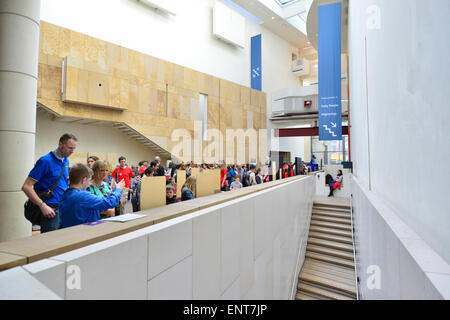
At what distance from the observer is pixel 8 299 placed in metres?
0.75

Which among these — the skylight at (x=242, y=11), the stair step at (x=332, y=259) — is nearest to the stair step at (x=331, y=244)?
the stair step at (x=332, y=259)

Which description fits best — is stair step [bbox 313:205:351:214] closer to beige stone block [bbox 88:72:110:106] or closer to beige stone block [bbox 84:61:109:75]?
beige stone block [bbox 88:72:110:106]

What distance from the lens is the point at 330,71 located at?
31.7ft

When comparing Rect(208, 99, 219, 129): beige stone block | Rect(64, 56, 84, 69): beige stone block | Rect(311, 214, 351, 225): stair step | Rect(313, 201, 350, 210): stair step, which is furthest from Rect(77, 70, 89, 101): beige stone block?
Rect(313, 201, 350, 210): stair step

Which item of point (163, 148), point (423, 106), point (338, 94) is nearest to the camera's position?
point (423, 106)

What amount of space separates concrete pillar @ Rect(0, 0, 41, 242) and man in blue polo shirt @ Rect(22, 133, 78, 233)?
1016 millimetres

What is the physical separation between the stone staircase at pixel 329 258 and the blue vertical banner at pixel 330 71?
9.69 ft

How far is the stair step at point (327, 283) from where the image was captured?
6.53 meters

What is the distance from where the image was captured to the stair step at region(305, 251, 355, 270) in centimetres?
740

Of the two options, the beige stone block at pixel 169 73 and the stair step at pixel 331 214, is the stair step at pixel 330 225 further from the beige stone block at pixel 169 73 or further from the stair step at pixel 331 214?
the beige stone block at pixel 169 73

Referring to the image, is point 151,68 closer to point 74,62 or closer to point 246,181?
point 74,62
